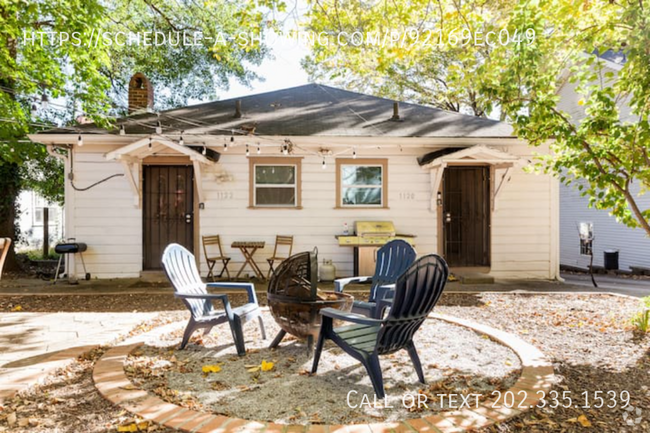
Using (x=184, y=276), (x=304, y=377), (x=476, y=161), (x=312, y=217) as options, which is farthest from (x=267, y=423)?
(x=476, y=161)

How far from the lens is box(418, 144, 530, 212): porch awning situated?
28.0 feet

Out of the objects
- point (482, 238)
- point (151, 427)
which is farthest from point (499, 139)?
point (151, 427)

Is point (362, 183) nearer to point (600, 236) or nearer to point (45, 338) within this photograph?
point (45, 338)

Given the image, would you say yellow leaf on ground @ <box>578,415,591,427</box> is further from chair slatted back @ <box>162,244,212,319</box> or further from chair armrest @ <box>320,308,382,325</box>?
chair slatted back @ <box>162,244,212,319</box>

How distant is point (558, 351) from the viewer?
4320mm

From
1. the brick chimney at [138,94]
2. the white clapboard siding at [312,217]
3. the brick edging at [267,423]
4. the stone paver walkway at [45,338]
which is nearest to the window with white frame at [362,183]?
the white clapboard siding at [312,217]

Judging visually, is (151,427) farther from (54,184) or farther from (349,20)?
(54,184)

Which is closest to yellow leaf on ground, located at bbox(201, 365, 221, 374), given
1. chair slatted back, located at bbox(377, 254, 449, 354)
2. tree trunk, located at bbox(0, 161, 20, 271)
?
chair slatted back, located at bbox(377, 254, 449, 354)

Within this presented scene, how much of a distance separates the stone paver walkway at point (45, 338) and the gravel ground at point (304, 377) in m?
0.71

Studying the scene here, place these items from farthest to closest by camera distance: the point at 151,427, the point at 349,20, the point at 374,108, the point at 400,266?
1. the point at 374,108
2. the point at 349,20
3. the point at 400,266
4. the point at 151,427

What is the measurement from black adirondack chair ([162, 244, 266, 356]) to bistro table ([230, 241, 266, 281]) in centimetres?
385

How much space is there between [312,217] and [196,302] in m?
5.19

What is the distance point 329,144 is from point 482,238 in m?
4.15

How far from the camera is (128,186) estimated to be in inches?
358
